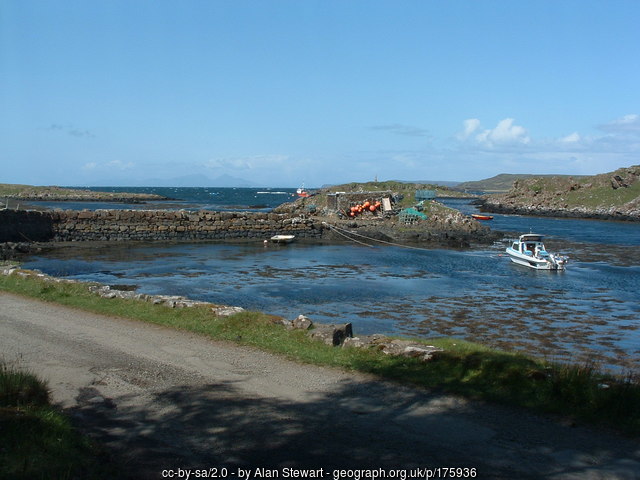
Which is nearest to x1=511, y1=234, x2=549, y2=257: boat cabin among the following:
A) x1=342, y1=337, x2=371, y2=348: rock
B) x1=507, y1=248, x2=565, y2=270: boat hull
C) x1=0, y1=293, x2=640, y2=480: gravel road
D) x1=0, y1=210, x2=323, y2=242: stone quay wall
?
x1=507, y1=248, x2=565, y2=270: boat hull

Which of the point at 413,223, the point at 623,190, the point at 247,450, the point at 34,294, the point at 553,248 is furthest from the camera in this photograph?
the point at 623,190

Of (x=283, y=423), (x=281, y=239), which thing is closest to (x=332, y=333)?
(x=283, y=423)

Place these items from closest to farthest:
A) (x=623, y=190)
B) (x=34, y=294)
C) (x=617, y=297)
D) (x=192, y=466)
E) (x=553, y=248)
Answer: (x=192, y=466), (x=34, y=294), (x=617, y=297), (x=553, y=248), (x=623, y=190)

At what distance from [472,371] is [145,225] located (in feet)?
133

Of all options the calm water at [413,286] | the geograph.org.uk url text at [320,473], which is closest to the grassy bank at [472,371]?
the geograph.org.uk url text at [320,473]

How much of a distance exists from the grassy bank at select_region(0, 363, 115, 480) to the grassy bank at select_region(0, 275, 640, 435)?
4.59m

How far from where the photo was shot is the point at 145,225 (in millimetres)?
46188

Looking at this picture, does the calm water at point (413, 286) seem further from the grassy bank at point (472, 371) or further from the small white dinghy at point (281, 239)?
the grassy bank at point (472, 371)

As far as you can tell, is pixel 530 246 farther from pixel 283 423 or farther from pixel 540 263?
pixel 283 423

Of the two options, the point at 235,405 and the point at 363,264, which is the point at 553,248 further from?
the point at 235,405

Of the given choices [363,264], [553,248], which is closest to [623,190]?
[553,248]

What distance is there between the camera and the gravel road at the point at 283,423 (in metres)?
6.10

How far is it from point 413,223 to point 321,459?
47758 millimetres

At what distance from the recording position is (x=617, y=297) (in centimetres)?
2572
